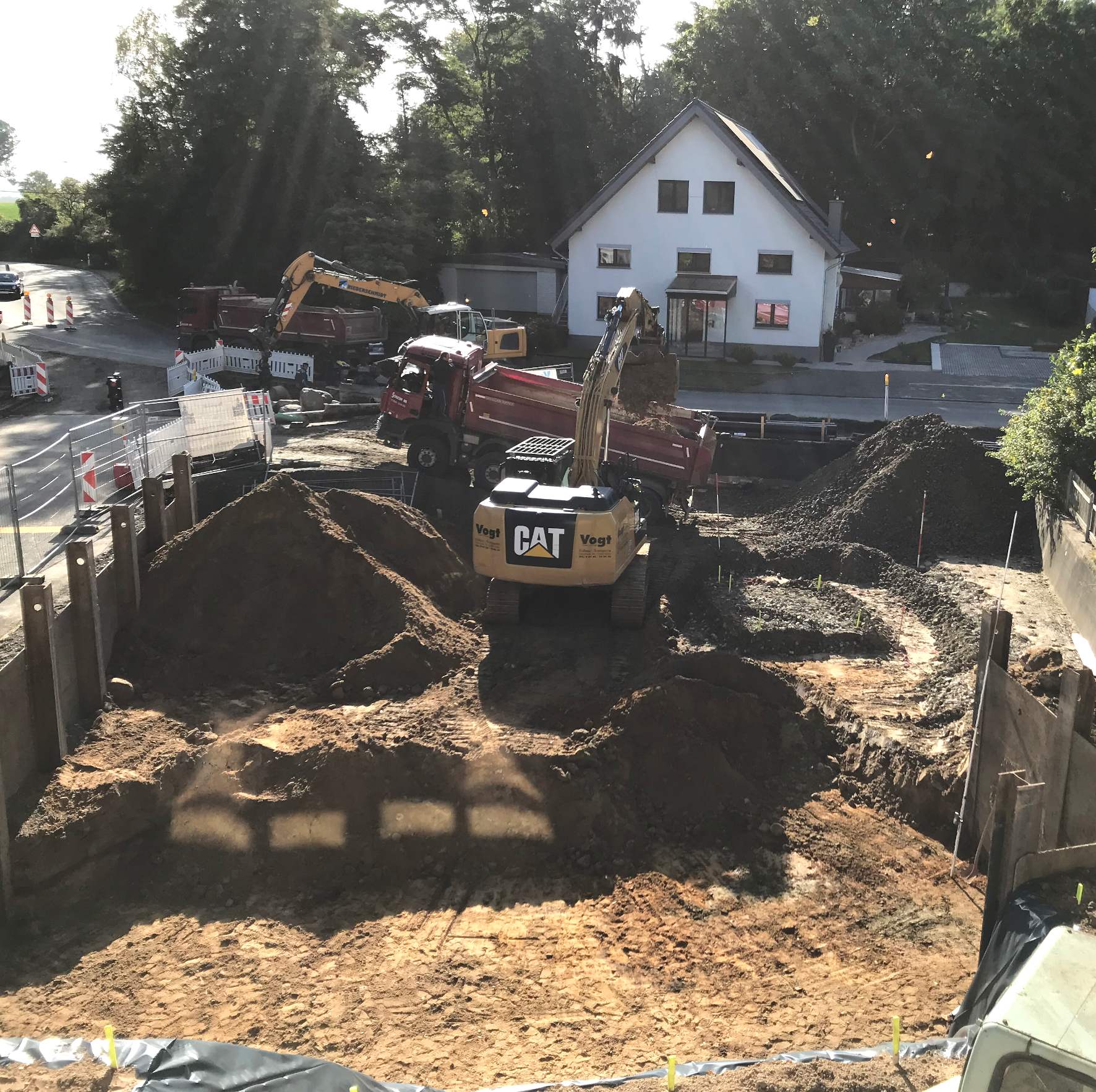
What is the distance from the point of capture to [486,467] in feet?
70.4

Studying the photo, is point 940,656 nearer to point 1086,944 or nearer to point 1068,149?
point 1086,944

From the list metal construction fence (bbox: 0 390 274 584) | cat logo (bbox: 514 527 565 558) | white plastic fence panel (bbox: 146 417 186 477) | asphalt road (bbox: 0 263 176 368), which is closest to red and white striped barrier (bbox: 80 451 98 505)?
metal construction fence (bbox: 0 390 274 584)

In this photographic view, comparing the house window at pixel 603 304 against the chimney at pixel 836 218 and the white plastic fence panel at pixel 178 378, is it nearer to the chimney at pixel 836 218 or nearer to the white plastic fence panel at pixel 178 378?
the chimney at pixel 836 218

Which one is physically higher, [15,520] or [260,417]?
[260,417]

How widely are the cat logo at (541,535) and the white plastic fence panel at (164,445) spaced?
704 centimetres

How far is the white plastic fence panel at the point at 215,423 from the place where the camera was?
1970 centimetres

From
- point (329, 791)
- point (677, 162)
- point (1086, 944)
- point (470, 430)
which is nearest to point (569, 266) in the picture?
point (677, 162)

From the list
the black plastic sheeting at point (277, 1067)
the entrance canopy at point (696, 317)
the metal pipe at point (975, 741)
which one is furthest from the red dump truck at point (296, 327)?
the black plastic sheeting at point (277, 1067)

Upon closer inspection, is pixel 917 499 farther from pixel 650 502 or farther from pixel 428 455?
pixel 428 455

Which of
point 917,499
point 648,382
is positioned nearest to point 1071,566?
point 917,499

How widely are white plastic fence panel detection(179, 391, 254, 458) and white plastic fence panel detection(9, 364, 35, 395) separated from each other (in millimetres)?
11607

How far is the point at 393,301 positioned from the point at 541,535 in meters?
19.0

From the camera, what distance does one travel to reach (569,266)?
134 feet

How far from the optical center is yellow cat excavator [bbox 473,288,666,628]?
14461 millimetres
